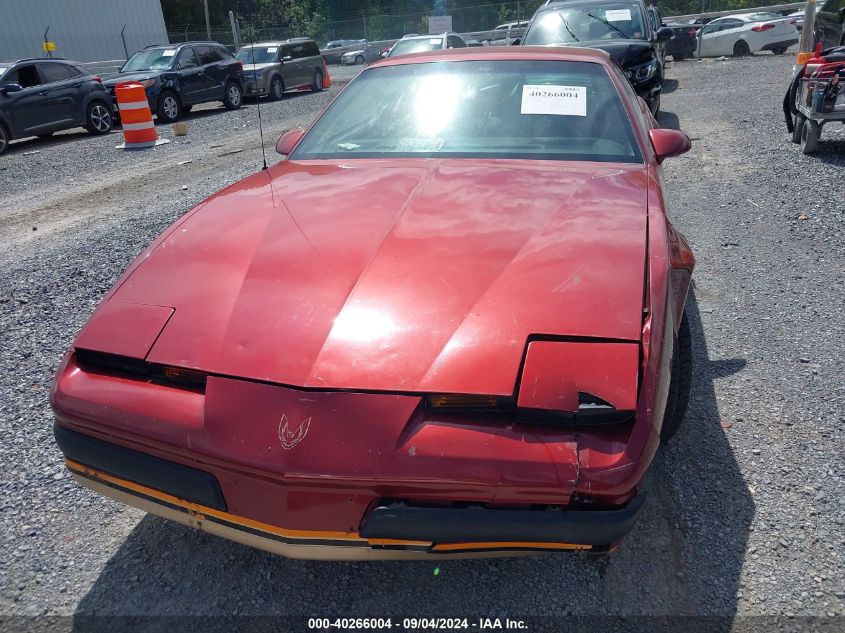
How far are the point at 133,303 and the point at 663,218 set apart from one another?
1745mm

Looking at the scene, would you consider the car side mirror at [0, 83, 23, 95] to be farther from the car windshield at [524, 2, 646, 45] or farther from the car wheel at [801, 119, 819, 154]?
the car wheel at [801, 119, 819, 154]

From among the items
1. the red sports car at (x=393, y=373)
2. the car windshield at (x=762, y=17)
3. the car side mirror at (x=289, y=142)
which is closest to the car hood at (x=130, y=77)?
the car side mirror at (x=289, y=142)

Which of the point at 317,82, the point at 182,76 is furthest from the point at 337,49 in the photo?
the point at 182,76

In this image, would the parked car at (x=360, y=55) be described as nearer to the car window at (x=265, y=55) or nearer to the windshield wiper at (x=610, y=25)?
the car window at (x=265, y=55)

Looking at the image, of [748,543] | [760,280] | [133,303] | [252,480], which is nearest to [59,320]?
[133,303]

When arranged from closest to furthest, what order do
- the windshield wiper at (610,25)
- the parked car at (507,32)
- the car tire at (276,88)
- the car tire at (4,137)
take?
the windshield wiper at (610,25) < the car tire at (4,137) < the car tire at (276,88) < the parked car at (507,32)

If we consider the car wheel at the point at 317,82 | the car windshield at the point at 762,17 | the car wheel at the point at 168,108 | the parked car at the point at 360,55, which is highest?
the car windshield at the point at 762,17

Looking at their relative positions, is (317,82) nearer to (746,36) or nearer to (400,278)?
(746,36)

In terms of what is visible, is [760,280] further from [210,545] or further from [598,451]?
[210,545]

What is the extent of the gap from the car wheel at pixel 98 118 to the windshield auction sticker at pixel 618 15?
920 centimetres

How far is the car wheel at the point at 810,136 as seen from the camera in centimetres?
690

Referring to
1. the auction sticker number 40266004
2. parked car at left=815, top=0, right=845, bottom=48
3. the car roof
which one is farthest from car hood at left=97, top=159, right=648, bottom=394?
parked car at left=815, top=0, right=845, bottom=48

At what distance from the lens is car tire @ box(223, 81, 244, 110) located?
49.6 ft

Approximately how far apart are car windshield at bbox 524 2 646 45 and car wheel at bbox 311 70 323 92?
11.0 meters
